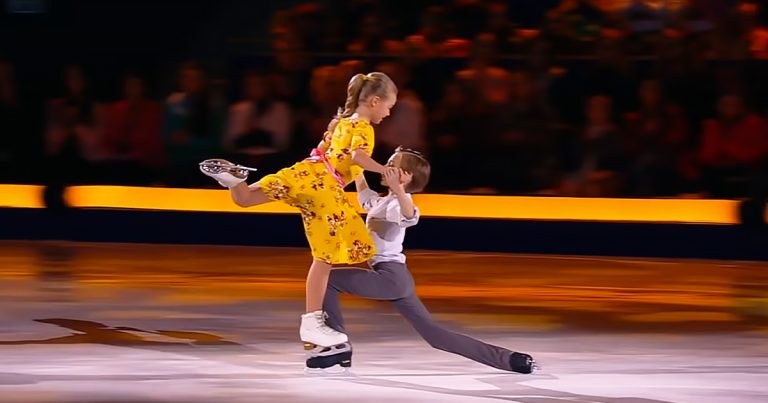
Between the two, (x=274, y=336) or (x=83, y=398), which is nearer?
(x=83, y=398)

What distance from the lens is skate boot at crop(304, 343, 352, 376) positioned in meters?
7.45

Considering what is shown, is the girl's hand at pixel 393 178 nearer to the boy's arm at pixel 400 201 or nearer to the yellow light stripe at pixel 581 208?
the boy's arm at pixel 400 201

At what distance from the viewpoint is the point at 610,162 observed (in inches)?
500

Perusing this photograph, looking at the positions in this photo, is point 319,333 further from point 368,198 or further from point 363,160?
point 363,160

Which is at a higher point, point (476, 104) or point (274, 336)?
point (476, 104)

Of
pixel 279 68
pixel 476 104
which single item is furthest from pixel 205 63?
pixel 476 104

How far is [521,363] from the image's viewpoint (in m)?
7.29

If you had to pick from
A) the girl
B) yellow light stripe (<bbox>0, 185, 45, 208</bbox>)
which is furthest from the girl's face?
yellow light stripe (<bbox>0, 185, 45, 208</bbox>)

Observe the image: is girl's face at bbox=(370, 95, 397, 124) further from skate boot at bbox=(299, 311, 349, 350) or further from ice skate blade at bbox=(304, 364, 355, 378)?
ice skate blade at bbox=(304, 364, 355, 378)

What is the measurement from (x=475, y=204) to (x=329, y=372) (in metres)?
5.54

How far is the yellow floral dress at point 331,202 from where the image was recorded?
291 inches

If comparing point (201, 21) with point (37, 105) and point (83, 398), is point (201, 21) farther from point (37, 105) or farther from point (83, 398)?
point (83, 398)

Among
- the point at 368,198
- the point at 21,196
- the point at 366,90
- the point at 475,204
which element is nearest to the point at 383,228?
the point at 368,198

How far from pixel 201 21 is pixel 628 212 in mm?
4933
